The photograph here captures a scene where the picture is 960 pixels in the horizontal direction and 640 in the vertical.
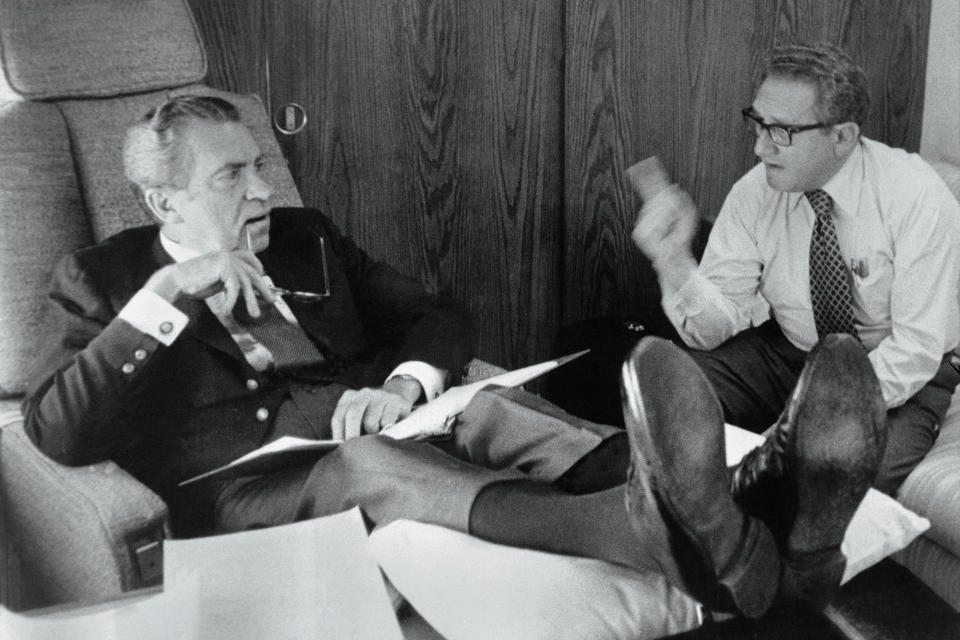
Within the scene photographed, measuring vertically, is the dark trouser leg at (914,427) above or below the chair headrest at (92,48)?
below

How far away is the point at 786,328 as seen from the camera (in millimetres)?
1145

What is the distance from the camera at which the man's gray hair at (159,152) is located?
956 millimetres

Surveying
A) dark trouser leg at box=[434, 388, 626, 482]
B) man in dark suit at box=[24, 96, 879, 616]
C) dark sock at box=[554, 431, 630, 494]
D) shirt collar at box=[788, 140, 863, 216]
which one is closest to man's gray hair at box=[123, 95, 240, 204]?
man in dark suit at box=[24, 96, 879, 616]

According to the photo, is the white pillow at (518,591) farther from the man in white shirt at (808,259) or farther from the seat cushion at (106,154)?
the seat cushion at (106,154)

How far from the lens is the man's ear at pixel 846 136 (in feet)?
3.61

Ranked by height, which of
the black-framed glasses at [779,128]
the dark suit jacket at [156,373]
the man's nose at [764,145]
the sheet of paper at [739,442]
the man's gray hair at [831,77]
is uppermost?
the man's gray hair at [831,77]

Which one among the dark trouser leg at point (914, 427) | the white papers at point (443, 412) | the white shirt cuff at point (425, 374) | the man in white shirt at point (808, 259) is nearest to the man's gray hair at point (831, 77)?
the man in white shirt at point (808, 259)

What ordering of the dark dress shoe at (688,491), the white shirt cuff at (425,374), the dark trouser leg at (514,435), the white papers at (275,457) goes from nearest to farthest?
the dark dress shoe at (688,491), the white papers at (275,457), the dark trouser leg at (514,435), the white shirt cuff at (425,374)

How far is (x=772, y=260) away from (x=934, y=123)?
28 centimetres

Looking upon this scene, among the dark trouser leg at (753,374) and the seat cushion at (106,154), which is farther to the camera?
the dark trouser leg at (753,374)

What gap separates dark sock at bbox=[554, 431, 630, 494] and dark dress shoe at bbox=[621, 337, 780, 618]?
0.78 ft

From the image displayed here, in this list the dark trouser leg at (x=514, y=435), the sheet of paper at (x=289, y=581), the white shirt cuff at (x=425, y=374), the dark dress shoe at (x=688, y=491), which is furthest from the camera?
the white shirt cuff at (x=425, y=374)

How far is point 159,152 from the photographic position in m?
0.96

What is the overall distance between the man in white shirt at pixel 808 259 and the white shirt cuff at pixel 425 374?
29 cm
